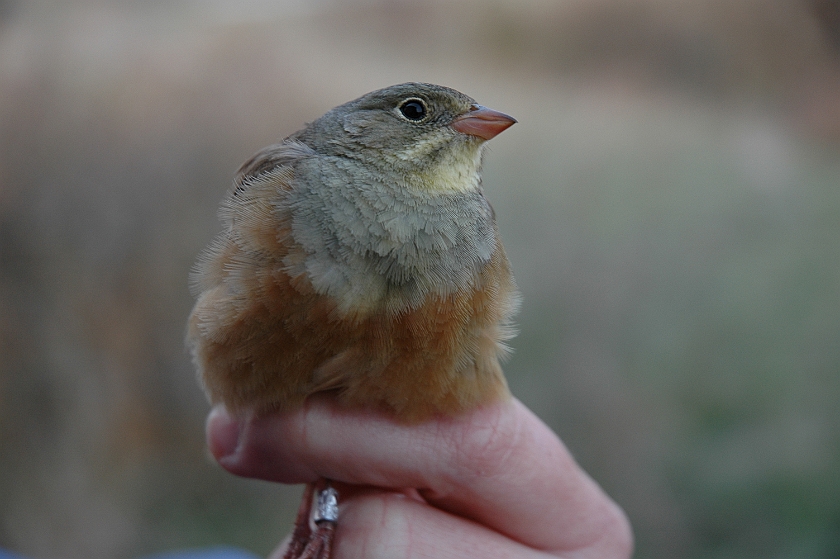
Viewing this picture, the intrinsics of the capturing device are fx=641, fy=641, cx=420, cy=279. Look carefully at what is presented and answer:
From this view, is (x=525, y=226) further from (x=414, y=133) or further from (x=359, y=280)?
(x=359, y=280)

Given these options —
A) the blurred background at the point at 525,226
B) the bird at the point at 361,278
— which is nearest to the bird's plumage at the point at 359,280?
the bird at the point at 361,278

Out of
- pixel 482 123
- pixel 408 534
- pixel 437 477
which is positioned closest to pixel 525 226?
pixel 482 123

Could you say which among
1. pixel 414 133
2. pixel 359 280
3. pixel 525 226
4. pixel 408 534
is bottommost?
pixel 408 534

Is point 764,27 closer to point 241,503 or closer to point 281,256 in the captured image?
point 281,256

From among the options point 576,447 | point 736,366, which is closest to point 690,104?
point 736,366

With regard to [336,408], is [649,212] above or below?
above

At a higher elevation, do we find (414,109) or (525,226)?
(414,109)
